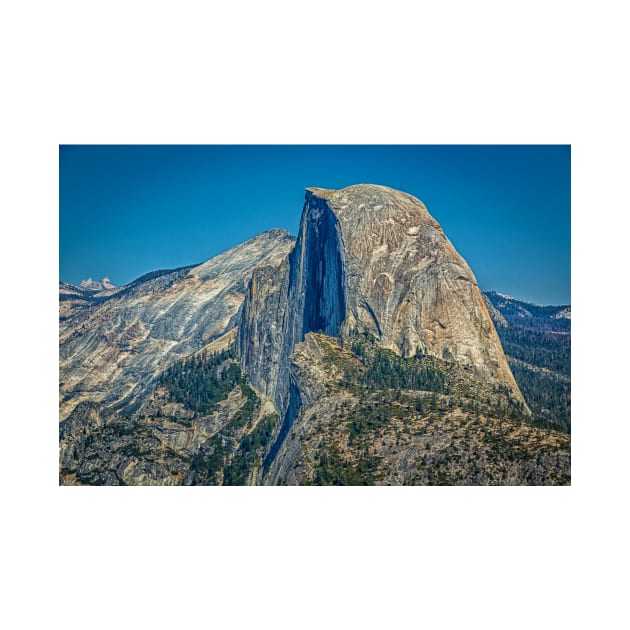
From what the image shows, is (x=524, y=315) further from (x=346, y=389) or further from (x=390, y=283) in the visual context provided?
(x=346, y=389)

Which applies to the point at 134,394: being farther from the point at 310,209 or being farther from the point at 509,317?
the point at 509,317

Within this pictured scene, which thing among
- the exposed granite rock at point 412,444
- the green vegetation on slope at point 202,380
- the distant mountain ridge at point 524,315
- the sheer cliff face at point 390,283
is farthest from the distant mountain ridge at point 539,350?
the green vegetation on slope at point 202,380

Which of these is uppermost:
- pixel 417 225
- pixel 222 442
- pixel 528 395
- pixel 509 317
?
pixel 417 225

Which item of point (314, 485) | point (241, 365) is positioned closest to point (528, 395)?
point (314, 485)

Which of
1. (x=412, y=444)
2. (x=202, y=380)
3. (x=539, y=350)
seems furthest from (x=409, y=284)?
(x=202, y=380)

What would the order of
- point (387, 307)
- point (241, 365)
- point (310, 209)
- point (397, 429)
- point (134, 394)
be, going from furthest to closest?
point (134, 394), point (241, 365), point (310, 209), point (387, 307), point (397, 429)

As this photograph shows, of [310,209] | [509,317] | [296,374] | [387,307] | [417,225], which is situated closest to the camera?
[296,374]

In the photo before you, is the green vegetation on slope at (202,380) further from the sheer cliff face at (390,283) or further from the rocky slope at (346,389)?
the sheer cliff face at (390,283)

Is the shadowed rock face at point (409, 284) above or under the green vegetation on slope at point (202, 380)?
above

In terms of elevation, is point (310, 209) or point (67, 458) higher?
point (310, 209)
